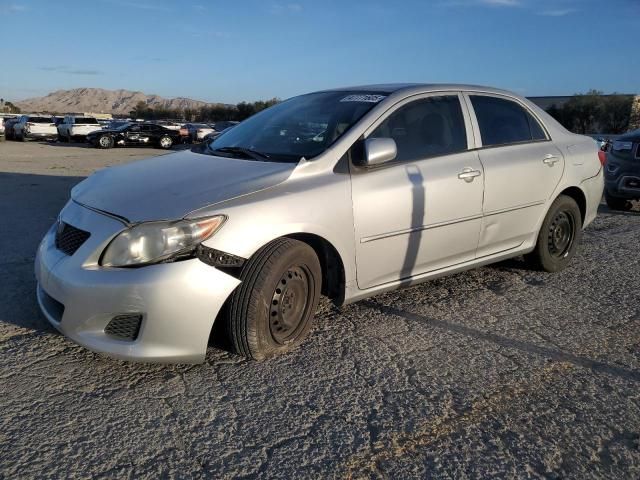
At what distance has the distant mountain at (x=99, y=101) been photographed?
152250 millimetres

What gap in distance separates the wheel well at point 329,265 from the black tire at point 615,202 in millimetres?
6724

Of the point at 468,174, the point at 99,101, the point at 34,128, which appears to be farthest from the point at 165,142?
the point at 99,101

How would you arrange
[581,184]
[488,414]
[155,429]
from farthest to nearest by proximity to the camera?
[581,184]
[488,414]
[155,429]

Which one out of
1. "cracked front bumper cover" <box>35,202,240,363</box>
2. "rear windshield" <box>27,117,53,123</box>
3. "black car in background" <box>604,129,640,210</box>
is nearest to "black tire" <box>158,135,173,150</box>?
"rear windshield" <box>27,117,53,123</box>

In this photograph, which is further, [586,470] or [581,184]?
[581,184]

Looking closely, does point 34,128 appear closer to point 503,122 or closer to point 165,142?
point 165,142

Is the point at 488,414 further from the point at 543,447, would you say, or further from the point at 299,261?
the point at 299,261

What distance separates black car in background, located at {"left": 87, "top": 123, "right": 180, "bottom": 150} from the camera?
2753 cm

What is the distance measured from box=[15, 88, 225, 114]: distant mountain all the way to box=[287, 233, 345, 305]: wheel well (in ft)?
498

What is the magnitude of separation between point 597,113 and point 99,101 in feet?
488

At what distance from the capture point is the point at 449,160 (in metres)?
3.98

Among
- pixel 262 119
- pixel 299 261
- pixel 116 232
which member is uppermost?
pixel 262 119

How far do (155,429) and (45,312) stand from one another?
1149mm

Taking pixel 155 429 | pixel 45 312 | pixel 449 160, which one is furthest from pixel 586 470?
pixel 45 312
